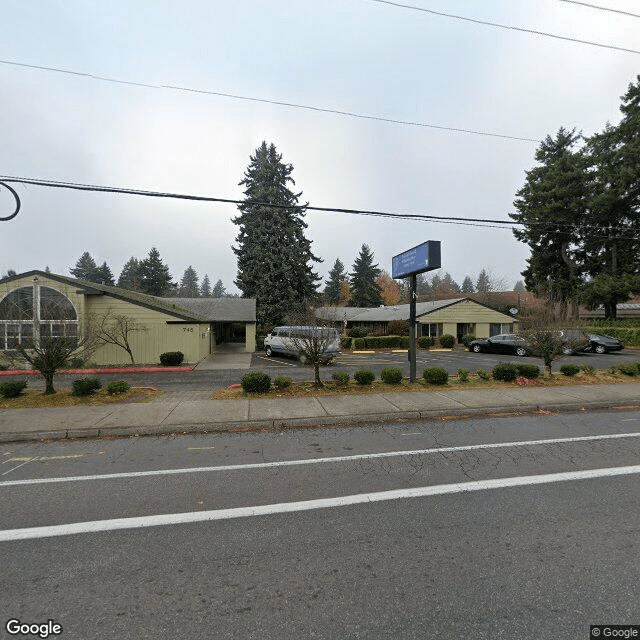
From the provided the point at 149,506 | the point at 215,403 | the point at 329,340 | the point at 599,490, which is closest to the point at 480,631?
the point at 599,490

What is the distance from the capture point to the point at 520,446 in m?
5.64

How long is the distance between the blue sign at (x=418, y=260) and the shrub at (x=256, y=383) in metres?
5.44

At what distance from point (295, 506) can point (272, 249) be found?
29.8m

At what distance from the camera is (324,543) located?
122 inches

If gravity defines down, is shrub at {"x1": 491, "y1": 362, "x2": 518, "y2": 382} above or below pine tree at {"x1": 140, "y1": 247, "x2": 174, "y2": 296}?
below

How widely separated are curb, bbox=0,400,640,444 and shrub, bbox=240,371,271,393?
7.55ft

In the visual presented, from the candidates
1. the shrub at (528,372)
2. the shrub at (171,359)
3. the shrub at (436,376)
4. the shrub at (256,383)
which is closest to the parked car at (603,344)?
the shrub at (528,372)

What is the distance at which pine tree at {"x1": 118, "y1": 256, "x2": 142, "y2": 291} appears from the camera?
63341mm

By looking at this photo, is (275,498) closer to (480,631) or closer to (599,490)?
(480,631)

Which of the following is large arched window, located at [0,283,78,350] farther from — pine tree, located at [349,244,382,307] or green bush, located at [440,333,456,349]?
pine tree, located at [349,244,382,307]

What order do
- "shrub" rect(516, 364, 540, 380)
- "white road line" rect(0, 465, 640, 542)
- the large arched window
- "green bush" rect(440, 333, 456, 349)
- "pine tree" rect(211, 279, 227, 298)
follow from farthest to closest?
"pine tree" rect(211, 279, 227, 298) → "green bush" rect(440, 333, 456, 349) → the large arched window → "shrub" rect(516, 364, 540, 380) → "white road line" rect(0, 465, 640, 542)

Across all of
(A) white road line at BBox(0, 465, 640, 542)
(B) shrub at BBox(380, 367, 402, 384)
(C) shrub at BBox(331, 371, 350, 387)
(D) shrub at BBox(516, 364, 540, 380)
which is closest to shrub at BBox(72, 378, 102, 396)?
(A) white road line at BBox(0, 465, 640, 542)

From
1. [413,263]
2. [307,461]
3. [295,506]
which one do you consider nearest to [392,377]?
[413,263]

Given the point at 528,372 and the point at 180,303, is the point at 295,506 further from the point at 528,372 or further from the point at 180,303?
the point at 180,303
